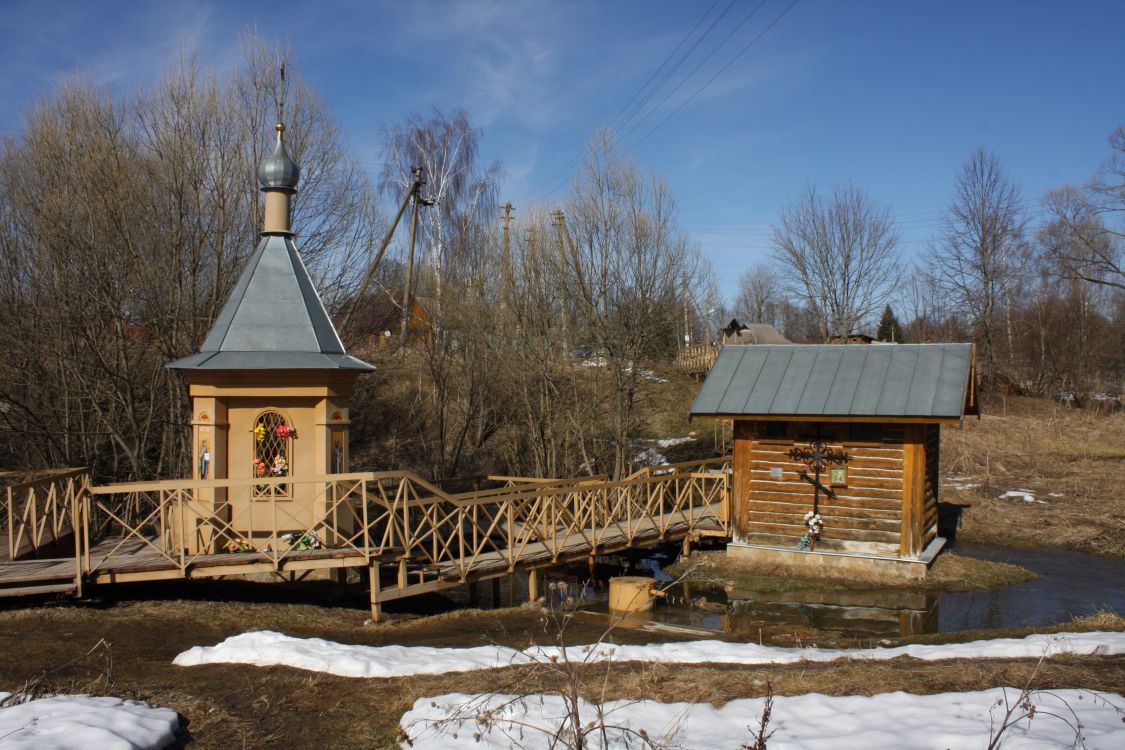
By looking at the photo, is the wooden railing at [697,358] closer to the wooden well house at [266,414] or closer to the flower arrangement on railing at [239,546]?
the wooden well house at [266,414]

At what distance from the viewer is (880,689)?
627cm

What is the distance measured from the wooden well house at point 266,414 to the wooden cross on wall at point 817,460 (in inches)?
297

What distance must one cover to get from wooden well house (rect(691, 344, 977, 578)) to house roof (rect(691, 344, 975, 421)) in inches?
0.7

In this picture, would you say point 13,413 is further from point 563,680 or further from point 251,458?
point 563,680

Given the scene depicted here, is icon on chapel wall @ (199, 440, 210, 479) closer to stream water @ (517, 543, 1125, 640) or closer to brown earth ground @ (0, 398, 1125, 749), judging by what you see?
brown earth ground @ (0, 398, 1125, 749)

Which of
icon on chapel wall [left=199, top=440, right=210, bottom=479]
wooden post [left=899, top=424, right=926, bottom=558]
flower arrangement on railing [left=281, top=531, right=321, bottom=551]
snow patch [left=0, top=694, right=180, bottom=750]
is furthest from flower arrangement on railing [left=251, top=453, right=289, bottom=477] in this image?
wooden post [left=899, top=424, right=926, bottom=558]

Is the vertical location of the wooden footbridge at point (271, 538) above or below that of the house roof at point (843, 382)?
below

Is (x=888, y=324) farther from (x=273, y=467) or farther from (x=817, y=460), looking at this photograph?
(x=273, y=467)

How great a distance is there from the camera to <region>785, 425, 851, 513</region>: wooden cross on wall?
1443 centimetres

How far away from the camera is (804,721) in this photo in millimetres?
5598

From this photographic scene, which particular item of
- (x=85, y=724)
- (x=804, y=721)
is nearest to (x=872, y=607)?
(x=804, y=721)

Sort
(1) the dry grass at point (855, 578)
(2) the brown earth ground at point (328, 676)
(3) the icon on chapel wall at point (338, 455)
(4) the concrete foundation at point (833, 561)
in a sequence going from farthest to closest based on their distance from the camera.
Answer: (4) the concrete foundation at point (833, 561) → (1) the dry grass at point (855, 578) → (3) the icon on chapel wall at point (338, 455) → (2) the brown earth ground at point (328, 676)

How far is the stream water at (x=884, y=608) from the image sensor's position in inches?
444

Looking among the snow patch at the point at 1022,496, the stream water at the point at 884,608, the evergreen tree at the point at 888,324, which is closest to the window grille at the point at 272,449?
the stream water at the point at 884,608
